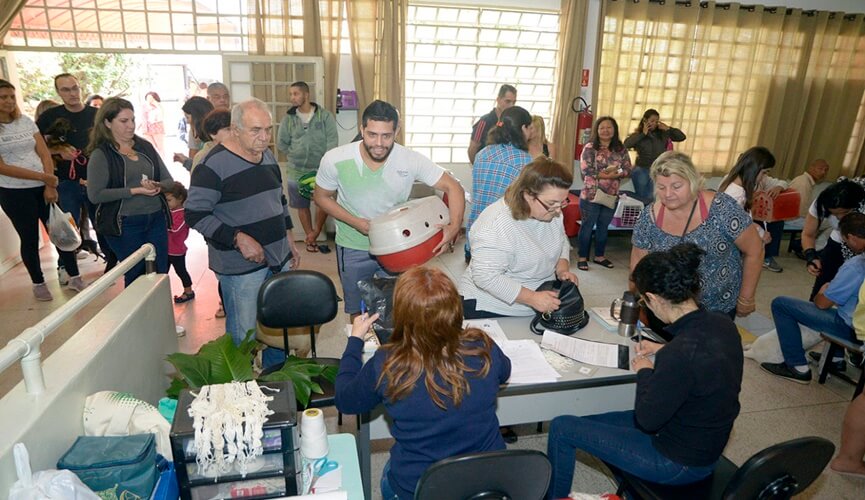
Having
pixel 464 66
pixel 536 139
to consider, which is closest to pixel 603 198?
pixel 536 139

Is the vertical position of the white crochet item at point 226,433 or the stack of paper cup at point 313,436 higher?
the white crochet item at point 226,433

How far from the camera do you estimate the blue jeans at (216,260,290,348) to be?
2.73 m

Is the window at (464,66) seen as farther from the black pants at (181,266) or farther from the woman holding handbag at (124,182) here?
the woman holding handbag at (124,182)

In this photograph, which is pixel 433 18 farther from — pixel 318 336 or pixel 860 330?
pixel 860 330

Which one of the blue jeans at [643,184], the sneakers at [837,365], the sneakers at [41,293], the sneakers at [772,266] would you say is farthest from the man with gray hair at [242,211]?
the sneakers at [772,266]

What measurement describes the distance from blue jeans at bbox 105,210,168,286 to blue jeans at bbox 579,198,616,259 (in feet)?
12.9

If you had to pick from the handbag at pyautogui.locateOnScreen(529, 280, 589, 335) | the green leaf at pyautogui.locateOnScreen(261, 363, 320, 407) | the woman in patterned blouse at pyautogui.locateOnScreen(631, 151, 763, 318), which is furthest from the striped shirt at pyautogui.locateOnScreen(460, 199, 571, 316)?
the green leaf at pyautogui.locateOnScreen(261, 363, 320, 407)

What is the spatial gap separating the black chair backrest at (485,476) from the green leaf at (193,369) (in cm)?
95

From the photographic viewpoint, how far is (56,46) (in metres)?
5.53

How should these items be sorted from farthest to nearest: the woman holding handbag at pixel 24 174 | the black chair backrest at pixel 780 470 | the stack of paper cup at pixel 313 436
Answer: the woman holding handbag at pixel 24 174 → the stack of paper cup at pixel 313 436 → the black chair backrest at pixel 780 470

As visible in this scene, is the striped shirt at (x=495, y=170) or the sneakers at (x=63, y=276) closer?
the striped shirt at (x=495, y=170)

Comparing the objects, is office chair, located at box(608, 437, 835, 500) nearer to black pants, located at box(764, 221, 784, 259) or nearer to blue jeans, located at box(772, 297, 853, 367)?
blue jeans, located at box(772, 297, 853, 367)

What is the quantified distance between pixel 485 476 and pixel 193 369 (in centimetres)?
113

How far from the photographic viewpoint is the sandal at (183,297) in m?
4.38
